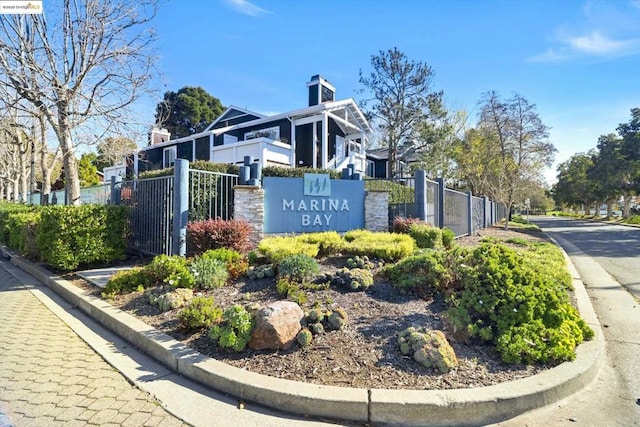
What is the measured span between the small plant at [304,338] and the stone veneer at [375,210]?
711 cm

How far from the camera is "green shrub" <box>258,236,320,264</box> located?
5.94 m

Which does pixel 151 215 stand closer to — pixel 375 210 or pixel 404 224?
pixel 375 210

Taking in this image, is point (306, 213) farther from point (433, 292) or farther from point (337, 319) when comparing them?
point (337, 319)

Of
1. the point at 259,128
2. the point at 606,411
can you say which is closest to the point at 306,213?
the point at 606,411

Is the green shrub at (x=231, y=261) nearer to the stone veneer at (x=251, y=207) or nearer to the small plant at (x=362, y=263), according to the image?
the small plant at (x=362, y=263)

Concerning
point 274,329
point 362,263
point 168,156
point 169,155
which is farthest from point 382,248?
point 168,156

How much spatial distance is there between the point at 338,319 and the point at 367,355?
568 millimetres

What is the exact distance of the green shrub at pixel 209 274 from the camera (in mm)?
5203

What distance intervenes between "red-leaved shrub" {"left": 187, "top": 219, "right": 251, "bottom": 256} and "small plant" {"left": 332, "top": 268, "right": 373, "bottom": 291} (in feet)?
8.81

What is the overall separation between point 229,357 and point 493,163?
92.0ft

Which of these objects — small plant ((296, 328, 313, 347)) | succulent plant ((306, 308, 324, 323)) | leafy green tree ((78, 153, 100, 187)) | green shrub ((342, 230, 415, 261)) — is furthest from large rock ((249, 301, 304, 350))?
leafy green tree ((78, 153, 100, 187))

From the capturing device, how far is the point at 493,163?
26.8m

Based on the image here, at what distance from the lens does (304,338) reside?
3449 mm

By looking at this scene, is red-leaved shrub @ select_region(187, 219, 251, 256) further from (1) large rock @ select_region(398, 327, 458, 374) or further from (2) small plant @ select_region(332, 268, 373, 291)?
(1) large rock @ select_region(398, 327, 458, 374)
